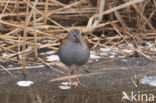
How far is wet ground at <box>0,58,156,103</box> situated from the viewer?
3.98 meters

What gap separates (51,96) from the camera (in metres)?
4.04

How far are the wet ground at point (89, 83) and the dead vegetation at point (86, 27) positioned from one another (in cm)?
28

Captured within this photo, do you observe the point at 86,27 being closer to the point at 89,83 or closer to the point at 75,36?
the point at 75,36

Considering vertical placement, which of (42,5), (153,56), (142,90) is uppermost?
(42,5)

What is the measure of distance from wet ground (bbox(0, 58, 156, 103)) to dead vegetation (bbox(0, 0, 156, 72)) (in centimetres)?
28

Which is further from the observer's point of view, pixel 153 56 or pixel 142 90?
pixel 153 56

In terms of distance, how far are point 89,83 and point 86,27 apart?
1693 millimetres

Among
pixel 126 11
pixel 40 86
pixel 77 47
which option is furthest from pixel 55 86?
pixel 126 11

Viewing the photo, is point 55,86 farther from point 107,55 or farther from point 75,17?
point 75,17

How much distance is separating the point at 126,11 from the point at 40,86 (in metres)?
3.05

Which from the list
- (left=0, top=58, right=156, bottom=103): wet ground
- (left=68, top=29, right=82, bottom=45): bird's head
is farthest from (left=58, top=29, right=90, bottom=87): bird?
(left=0, top=58, right=156, bottom=103): wet ground

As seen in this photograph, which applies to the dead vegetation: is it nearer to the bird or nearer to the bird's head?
the bird

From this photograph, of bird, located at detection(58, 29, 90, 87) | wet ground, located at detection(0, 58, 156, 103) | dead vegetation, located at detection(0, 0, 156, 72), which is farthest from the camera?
dead vegetation, located at detection(0, 0, 156, 72)

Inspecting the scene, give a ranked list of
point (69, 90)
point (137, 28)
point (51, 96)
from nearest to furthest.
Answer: point (51, 96) < point (69, 90) < point (137, 28)
